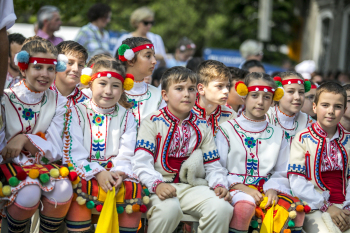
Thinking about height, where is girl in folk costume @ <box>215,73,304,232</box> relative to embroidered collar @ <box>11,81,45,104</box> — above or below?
below

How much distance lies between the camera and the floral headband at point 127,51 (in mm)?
4461

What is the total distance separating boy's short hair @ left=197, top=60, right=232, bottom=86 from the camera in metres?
4.37

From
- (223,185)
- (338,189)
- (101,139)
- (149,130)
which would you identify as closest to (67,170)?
(101,139)

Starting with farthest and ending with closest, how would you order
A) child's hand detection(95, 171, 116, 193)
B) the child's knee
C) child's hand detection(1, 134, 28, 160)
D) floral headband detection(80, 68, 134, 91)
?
floral headband detection(80, 68, 134, 91) < child's hand detection(95, 171, 116, 193) < child's hand detection(1, 134, 28, 160) < the child's knee

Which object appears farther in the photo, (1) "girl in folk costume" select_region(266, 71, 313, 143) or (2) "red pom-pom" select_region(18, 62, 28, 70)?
(1) "girl in folk costume" select_region(266, 71, 313, 143)

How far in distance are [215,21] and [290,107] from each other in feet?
61.8

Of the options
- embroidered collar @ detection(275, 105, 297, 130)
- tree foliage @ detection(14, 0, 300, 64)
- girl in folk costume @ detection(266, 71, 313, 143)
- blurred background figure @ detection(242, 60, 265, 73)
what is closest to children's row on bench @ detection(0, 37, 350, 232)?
girl in folk costume @ detection(266, 71, 313, 143)

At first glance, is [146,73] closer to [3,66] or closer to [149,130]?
[149,130]

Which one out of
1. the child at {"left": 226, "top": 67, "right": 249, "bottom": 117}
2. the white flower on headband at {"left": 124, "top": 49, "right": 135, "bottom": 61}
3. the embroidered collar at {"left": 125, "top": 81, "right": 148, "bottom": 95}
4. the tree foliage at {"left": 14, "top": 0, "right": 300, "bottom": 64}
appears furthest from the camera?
the tree foliage at {"left": 14, "top": 0, "right": 300, "bottom": 64}

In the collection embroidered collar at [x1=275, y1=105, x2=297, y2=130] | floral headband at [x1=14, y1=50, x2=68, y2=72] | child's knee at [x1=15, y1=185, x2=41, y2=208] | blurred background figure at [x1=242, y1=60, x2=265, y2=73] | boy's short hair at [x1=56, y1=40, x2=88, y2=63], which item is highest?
blurred background figure at [x1=242, y1=60, x2=265, y2=73]

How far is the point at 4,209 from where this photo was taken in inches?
131

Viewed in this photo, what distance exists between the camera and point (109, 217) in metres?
3.31

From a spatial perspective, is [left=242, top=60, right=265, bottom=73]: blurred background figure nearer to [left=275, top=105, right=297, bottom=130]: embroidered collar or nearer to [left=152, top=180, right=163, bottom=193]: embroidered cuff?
[left=275, top=105, right=297, bottom=130]: embroidered collar

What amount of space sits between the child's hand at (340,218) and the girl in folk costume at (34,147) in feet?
7.52
